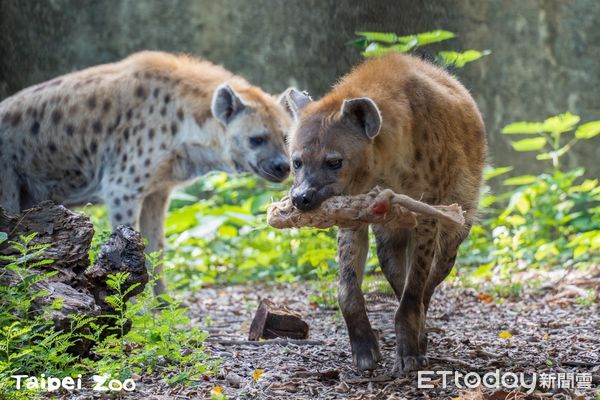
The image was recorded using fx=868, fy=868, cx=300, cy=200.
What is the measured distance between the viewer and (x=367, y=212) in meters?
3.80

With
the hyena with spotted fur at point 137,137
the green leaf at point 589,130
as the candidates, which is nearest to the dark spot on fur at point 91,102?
the hyena with spotted fur at point 137,137

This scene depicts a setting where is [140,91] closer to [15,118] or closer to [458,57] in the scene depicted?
[15,118]

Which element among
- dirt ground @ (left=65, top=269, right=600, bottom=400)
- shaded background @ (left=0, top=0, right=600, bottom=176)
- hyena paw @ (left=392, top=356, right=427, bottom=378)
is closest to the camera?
dirt ground @ (left=65, top=269, right=600, bottom=400)

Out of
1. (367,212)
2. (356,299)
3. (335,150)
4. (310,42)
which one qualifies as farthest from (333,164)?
(310,42)

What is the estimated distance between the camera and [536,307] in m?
6.14

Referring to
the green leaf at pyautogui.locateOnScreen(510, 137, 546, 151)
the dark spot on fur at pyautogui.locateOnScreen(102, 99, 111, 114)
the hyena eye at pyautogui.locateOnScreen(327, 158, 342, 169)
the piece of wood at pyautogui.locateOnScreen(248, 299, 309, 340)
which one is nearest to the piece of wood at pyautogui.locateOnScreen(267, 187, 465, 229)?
the hyena eye at pyautogui.locateOnScreen(327, 158, 342, 169)

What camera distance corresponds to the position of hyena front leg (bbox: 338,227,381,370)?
169 inches

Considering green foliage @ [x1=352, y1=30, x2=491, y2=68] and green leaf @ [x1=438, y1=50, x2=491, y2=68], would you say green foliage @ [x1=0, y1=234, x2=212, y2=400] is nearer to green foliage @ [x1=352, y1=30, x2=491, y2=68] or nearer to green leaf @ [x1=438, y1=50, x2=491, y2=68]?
green foliage @ [x1=352, y1=30, x2=491, y2=68]

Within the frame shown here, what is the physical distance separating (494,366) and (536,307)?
6.80ft

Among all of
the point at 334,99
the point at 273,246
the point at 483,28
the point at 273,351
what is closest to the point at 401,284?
the point at 273,351

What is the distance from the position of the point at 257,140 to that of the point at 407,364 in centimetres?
299

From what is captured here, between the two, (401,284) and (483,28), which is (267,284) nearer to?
(401,284)

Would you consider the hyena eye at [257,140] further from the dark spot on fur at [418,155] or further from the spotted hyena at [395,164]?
the dark spot on fur at [418,155]

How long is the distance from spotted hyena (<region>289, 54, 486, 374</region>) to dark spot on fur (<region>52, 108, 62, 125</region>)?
2.93 metres
